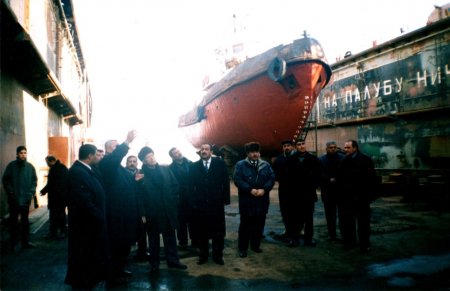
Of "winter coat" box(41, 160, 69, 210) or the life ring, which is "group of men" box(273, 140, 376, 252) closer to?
"winter coat" box(41, 160, 69, 210)

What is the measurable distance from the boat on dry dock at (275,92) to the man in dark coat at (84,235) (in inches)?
439

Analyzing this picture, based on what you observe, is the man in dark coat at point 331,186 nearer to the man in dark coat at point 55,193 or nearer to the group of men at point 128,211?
the group of men at point 128,211

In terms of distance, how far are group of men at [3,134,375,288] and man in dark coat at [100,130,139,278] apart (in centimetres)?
1

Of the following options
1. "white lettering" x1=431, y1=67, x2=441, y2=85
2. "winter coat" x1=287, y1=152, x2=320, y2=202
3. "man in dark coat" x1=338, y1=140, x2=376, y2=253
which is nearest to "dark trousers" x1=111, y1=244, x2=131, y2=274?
"winter coat" x1=287, y1=152, x2=320, y2=202

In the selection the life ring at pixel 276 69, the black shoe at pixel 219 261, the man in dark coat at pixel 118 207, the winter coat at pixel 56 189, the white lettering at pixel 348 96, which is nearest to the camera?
the man in dark coat at pixel 118 207

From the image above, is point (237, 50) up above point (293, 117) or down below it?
above

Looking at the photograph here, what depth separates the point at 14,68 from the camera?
743 cm

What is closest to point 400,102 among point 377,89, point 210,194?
point 377,89

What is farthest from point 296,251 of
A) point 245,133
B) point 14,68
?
point 245,133

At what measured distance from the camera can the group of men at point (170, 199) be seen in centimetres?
313

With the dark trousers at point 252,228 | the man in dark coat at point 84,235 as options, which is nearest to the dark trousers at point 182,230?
the dark trousers at point 252,228

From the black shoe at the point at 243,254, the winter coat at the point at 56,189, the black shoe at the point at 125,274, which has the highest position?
the winter coat at the point at 56,189

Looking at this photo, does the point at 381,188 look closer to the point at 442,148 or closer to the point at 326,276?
the point at 442,148

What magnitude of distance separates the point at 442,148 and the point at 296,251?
917 cm
